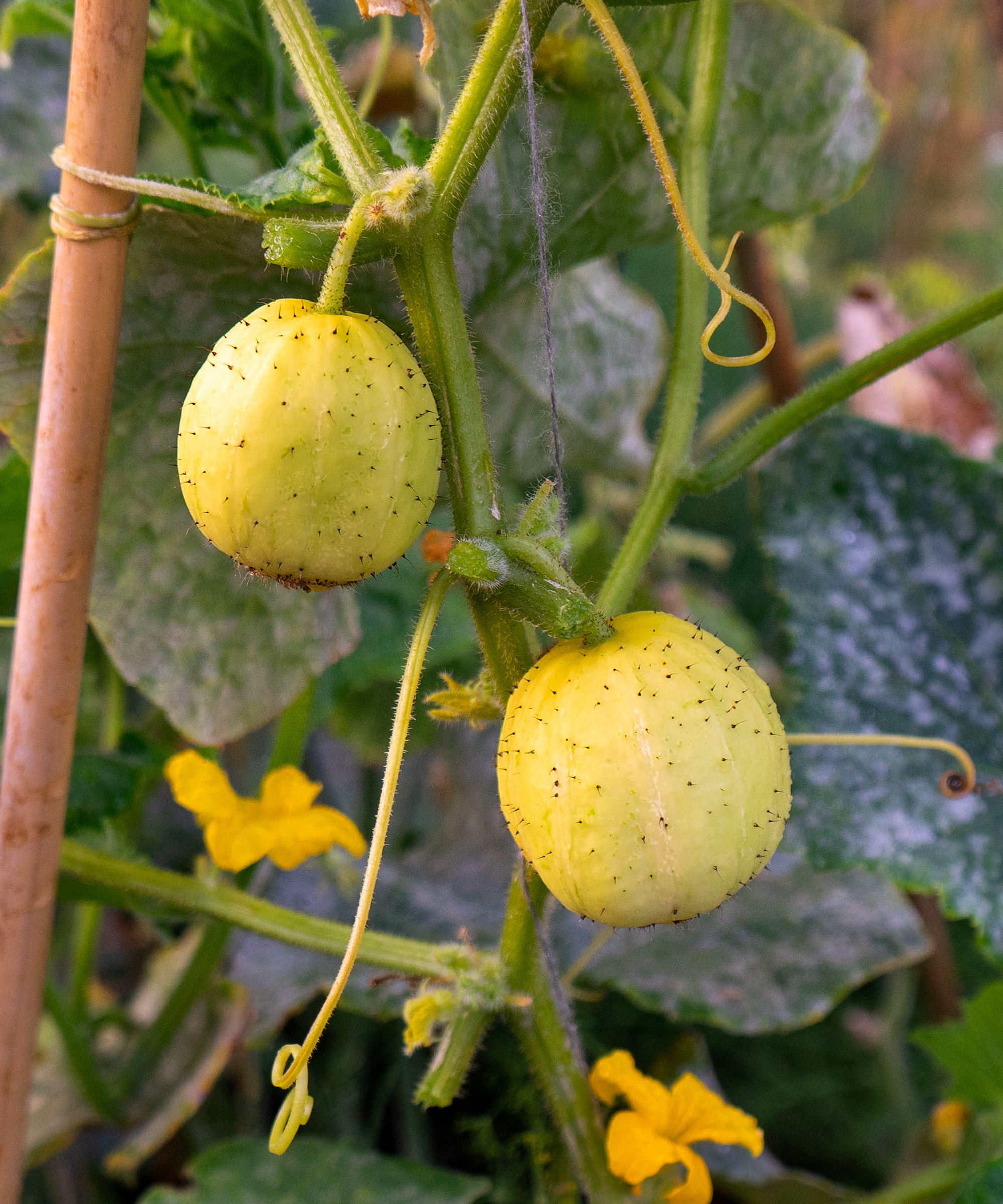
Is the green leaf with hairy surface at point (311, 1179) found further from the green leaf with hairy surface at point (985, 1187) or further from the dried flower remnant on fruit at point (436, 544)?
the dried flower remnant on fruit at point (436, 544)

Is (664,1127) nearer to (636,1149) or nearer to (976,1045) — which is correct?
(636,1149)

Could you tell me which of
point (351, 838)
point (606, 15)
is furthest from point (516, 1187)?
point (606, 15)

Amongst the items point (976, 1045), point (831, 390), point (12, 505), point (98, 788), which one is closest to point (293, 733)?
point (98, 788)

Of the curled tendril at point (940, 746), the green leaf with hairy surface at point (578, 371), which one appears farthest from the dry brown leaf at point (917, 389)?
the curled tendril at point (940, 746)

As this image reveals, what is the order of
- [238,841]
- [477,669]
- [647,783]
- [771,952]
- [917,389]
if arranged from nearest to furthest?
[647,783]
[238,841]
[771,952]
[477,669]
[917,389]

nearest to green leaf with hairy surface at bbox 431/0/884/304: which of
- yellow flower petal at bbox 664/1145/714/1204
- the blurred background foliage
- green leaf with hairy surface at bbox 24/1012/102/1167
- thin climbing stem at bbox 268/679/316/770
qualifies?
the blurred background foliage

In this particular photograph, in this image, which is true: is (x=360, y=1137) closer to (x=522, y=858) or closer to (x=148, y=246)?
(x=522, y=858)

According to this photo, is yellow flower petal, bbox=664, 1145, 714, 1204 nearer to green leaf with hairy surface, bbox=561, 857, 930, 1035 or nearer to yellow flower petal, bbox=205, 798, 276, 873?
green leaf with hairy surface, bbox=561, 857, 930, 1035
